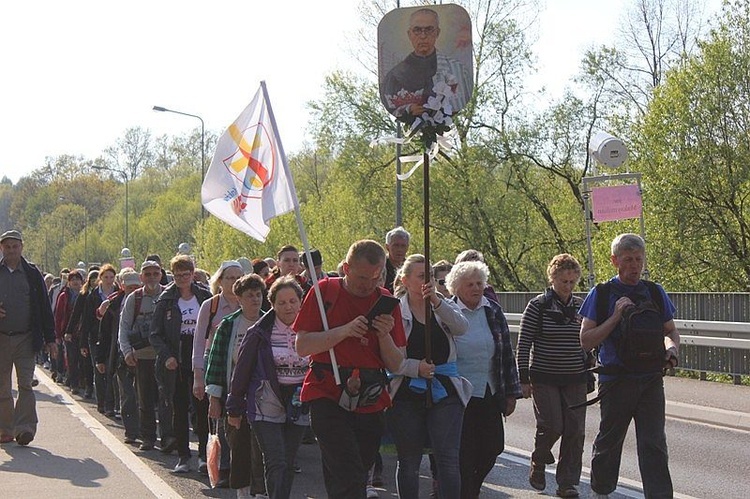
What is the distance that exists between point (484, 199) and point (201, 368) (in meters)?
28.6

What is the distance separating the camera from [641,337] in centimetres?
741

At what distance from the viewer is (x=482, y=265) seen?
26.8 ft

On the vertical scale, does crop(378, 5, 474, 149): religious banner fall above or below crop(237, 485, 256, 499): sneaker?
above

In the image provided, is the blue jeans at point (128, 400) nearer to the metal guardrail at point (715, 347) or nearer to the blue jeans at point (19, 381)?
the blue jeans at point (19, 381)

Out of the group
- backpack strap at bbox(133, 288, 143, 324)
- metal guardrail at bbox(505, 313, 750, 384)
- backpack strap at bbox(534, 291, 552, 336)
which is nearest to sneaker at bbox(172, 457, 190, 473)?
backpack strap at bbox(133, 288, 143, 324)

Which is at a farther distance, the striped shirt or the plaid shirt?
the striped shirt

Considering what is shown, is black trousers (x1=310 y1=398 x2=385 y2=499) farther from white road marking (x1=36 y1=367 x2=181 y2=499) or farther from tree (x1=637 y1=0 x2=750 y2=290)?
tree (x1=637 y1=0 x2=750 y2=290)

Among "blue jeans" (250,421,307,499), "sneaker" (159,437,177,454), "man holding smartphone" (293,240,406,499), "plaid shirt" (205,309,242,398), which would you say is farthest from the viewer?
"sneaker" (159,437,177,454)

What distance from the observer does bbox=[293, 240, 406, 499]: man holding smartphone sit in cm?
634

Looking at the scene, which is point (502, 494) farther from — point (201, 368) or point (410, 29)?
point (410, 29)

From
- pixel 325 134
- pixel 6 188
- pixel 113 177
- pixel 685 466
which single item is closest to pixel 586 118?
pixel 325 134

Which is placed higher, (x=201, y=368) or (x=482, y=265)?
(x=482, y=265)

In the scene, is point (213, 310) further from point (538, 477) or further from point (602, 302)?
point (602, 302)

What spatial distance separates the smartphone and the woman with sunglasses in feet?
9.04
